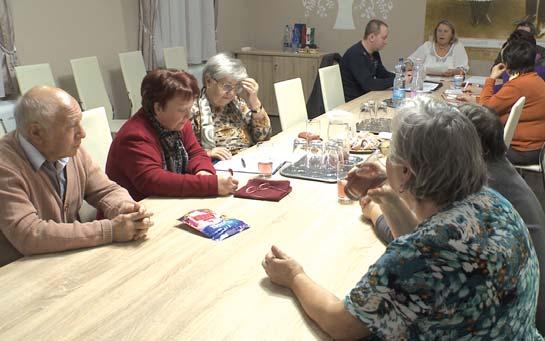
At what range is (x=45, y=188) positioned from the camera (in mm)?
1792

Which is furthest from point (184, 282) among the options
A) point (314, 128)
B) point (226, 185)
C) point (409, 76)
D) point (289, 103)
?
point (409, 76)

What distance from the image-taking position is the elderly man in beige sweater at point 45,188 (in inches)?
64.4

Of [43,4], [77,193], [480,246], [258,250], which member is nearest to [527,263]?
[480,246]

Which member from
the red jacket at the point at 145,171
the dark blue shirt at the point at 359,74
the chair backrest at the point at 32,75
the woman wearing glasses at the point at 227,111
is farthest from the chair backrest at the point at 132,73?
the red jacket at the point at 145,171

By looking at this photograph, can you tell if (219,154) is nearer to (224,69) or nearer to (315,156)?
(224,69)

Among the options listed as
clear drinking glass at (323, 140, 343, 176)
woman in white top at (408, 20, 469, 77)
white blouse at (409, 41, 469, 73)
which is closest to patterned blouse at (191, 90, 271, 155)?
clear drinking glass at (323, 140, 343, 176)

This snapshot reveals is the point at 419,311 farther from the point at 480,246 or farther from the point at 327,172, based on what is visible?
the point at 327,172

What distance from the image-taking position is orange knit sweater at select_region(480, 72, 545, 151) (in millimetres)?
3527

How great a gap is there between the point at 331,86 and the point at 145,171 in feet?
8.49

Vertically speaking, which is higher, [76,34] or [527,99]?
[76,34]

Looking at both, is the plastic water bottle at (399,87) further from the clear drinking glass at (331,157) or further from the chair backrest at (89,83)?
the chair backrest at (89,83)

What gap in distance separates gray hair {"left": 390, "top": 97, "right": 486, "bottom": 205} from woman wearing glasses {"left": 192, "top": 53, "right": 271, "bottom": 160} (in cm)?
173

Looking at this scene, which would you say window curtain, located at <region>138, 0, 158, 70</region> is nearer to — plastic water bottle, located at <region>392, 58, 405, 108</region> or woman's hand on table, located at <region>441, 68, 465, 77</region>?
plastic water bottle, located at <region>392, 58, 405, 108</region>

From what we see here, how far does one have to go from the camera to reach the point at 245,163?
8.54ft
